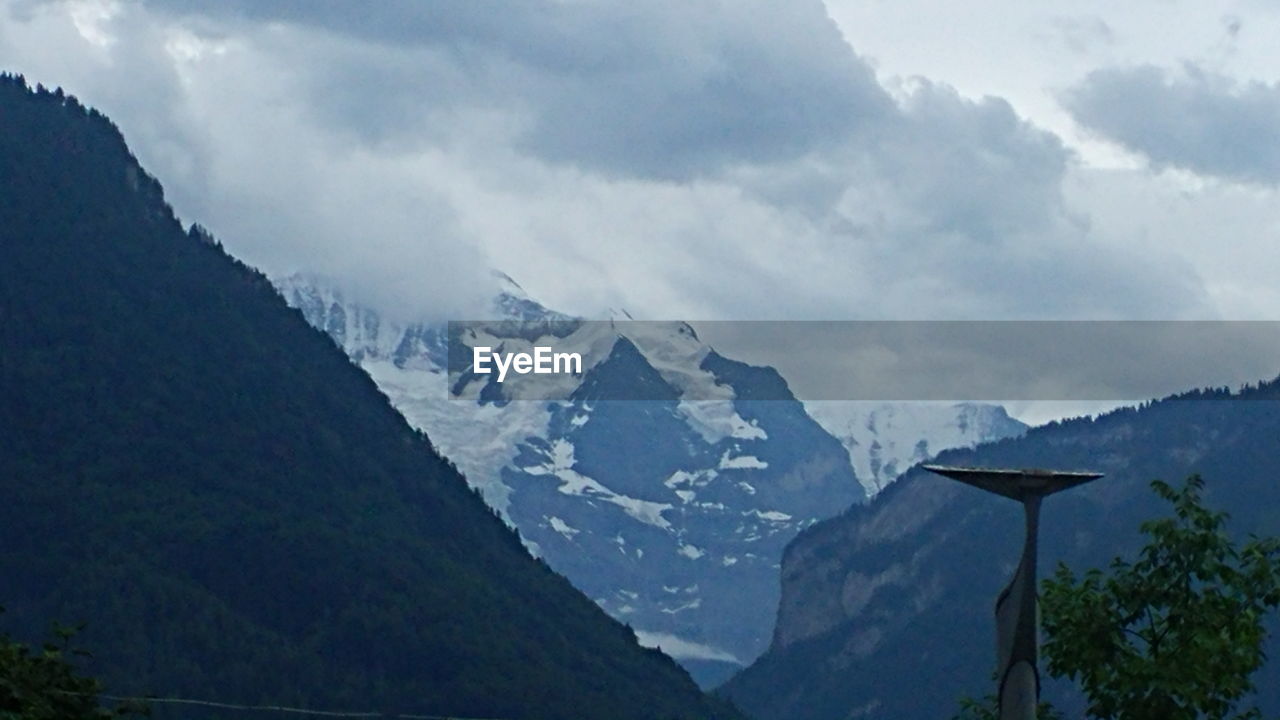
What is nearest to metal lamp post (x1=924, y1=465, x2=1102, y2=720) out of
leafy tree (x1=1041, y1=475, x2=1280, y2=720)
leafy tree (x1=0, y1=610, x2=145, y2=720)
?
leafy tree (x1=1041, y1=475, x2=1280, y2=720)

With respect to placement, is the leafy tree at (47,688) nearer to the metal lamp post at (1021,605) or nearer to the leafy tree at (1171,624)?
the metal lamp post at (1021,605)

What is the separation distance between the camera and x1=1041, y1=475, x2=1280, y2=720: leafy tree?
35656mm

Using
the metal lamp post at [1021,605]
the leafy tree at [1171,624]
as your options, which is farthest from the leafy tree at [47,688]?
the leafy tree at [1171,624]

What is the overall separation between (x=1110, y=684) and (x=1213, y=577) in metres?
2.81

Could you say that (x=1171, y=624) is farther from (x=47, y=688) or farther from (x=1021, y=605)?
(x=47, y=688)

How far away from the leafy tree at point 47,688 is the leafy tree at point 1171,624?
1580 cm

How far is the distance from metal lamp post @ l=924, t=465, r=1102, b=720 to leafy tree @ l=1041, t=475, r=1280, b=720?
360 inches

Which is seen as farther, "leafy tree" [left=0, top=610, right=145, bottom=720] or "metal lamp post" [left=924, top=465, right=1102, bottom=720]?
"leafy tree" [left=0, top=610, right=145, bottom=720]

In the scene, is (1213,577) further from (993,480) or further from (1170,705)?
(993,480)

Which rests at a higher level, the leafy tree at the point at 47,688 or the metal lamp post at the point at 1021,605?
the metal lamp post at the point at 1021,605

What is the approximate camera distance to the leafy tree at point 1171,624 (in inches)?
1404

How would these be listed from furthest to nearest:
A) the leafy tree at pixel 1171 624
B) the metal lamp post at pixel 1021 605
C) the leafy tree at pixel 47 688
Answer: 1. the leafy tree at pixel 1171 624
2. the leafy tree at pixel 47 688
3. the metal lamp post at pixel 1021 605

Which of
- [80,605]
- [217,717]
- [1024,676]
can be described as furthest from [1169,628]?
[80,605]

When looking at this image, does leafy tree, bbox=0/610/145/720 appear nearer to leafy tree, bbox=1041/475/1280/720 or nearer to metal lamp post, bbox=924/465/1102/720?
metal lamp post, bbox=924/465/1102/720
